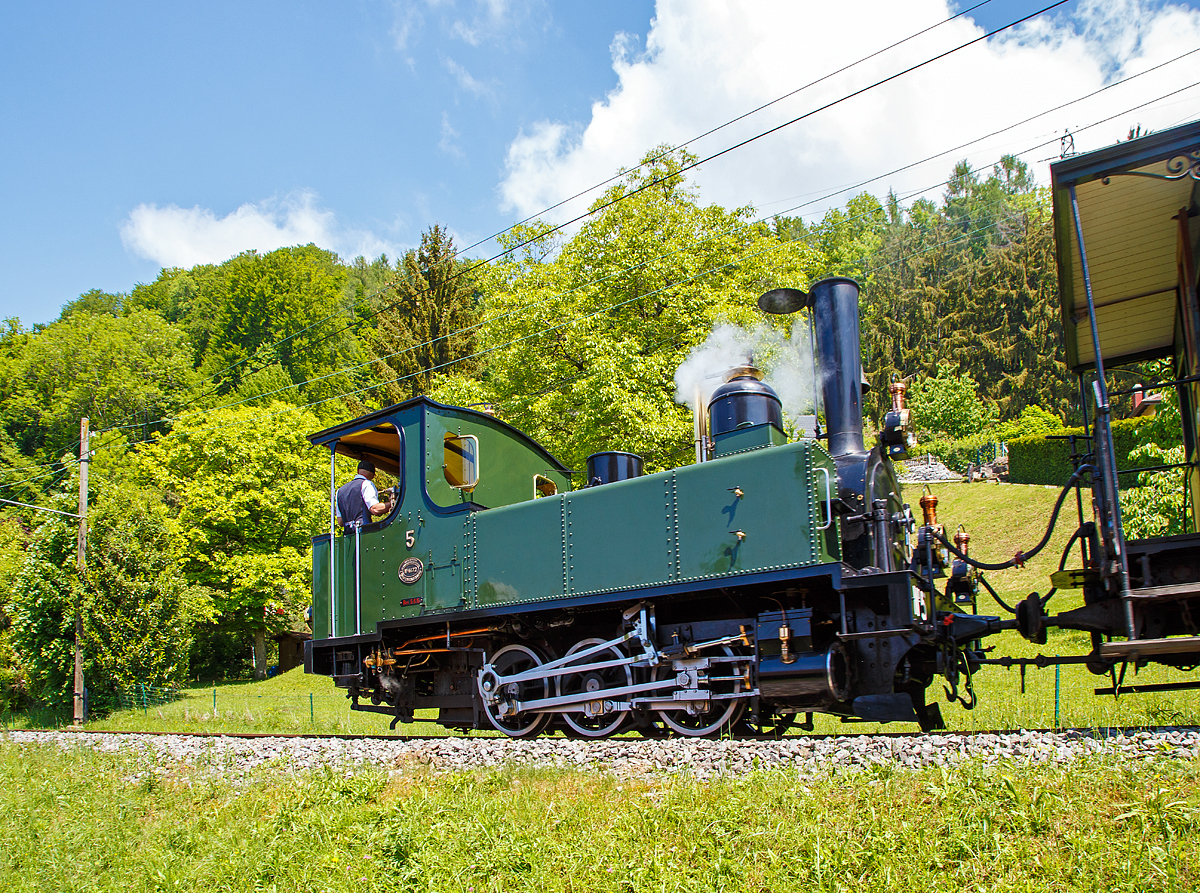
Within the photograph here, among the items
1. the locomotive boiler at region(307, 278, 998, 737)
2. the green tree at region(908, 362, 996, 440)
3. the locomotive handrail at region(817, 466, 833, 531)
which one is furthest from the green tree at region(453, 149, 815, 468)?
the green tree at region(908, 362, 996, 440)

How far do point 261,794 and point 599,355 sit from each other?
41.2ft

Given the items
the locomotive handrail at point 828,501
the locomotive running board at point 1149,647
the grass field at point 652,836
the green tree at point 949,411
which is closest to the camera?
the grass field at point 652,836

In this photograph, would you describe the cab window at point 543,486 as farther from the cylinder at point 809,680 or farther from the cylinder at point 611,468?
the cylinder at point 809,680

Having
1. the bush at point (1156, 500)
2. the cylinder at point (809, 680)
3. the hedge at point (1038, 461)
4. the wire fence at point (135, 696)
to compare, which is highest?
the hedge at point (1038, 461)

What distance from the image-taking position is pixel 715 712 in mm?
7395

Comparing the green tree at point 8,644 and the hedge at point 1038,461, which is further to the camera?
the hedge at point 1038,461

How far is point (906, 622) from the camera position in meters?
6.29

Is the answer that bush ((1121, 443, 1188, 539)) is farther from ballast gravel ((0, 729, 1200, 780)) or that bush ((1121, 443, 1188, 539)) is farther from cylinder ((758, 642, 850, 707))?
ballast gravel ((0, 729, 1200, 780))

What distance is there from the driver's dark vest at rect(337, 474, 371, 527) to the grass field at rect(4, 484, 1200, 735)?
4.20m

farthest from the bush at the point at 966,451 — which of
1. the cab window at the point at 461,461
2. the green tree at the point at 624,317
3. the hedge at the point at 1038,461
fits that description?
the cab window at the point at 461,461

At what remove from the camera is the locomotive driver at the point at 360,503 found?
31.1 ft

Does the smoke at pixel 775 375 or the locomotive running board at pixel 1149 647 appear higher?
the smoke at pixel 775 375

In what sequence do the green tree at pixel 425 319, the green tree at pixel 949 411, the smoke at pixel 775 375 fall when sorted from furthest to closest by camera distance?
the green tree at pixel 949 411
the green tree at pixel 425 319
the smoke at pixel 775 375

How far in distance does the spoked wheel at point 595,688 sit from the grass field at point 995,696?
10.7 ft
